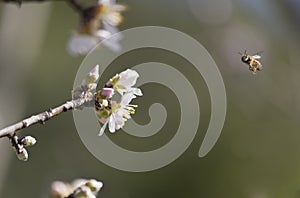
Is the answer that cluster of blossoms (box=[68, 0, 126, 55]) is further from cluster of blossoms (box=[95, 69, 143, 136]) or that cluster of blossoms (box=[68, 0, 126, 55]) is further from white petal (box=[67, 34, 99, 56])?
cluster of blossoms (box=[95, 69, 143, 136])

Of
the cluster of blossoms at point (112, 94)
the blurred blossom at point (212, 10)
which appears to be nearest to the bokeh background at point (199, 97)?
the blurred blossom at point (212, 10)

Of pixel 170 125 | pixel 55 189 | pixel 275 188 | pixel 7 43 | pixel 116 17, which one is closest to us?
pixel 55 189

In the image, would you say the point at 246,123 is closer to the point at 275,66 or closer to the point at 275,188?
the point at 275,66

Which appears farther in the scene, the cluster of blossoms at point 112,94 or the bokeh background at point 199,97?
the bokeh background at point 199,97

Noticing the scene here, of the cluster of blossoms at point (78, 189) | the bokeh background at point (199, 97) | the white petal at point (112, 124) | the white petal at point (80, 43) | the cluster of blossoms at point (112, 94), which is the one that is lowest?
the cluster of blossoms at point (78, 189)

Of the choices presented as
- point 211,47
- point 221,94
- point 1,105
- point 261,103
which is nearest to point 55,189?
point 1,105

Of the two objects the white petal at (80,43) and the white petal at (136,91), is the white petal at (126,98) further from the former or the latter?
the white petal at (80,43)
